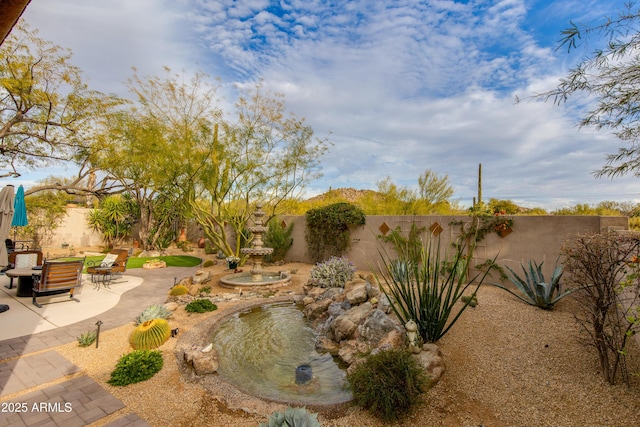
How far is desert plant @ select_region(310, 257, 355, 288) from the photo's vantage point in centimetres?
733

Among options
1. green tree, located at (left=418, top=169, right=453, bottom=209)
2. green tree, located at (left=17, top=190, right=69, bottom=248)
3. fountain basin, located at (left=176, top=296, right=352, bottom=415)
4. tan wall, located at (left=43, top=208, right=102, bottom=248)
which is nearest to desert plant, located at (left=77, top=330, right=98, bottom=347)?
fountain basin, located at (left=176, top=296, right=352, bottom=415)

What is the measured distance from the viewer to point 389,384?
264cm

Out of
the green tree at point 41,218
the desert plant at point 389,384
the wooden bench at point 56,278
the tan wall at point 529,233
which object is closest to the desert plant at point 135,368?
the desert plant at point 389,384

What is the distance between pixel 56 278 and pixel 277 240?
7167 millimetres

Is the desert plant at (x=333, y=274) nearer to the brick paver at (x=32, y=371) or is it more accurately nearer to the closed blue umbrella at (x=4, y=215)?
the brick paver at (x=32, y=371)

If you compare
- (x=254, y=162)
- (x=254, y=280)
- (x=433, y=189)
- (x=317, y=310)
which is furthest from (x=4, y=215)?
(x=433, y=189)

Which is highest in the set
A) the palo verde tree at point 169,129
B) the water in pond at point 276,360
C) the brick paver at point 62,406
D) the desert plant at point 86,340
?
the palo verde tree at point 169,129

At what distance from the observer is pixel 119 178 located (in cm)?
1370

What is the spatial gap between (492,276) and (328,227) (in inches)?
219

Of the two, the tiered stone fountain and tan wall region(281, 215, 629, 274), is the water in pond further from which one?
the tiered stone fountain

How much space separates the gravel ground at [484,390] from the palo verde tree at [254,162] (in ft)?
23.9

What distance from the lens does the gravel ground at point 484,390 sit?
2.48 metres

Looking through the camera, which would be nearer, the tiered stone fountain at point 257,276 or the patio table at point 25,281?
the patio table at point 25,281

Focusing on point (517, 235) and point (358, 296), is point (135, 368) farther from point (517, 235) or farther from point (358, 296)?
point (517, 235)
